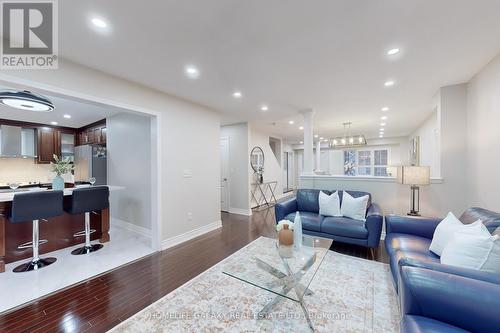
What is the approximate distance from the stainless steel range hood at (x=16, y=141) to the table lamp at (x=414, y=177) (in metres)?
8.60

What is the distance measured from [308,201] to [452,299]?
8.97 feet

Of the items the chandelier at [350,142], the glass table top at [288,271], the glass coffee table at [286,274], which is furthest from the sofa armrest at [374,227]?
the chandelier at [350,142]

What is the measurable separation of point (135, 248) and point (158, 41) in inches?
122

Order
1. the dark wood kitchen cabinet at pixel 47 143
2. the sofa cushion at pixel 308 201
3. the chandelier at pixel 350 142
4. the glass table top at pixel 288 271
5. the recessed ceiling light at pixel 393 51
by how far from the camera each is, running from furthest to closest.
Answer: the chandelier at pixel 350 142
the dark wood kitchen cabinet at pixel 47 143
the sofa cushion at pixel 308 201
the recessed ceiling light at pixel 393 51
the glass table top at pixel 288 271

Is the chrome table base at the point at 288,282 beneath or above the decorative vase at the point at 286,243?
beneath

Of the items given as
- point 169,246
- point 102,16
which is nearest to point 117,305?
point 169,246

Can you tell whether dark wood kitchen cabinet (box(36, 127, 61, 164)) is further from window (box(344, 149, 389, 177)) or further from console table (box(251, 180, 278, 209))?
window (box(344, 149, 389, 177))

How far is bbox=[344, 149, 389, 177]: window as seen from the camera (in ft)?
31.6

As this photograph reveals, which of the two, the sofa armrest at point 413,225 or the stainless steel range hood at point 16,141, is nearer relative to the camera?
the sofa armrest at point 413,225

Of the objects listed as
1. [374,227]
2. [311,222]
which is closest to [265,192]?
[311,222]

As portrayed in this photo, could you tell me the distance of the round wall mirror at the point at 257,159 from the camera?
21.5 ft

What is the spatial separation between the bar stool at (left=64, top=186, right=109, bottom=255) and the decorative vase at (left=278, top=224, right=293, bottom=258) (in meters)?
2.93

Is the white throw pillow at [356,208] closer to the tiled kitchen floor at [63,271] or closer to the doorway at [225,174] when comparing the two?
the tiled kitchen floor at [63,271]

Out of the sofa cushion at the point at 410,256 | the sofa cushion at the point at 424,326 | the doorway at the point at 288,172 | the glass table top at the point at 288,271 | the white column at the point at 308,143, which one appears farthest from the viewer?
the doorway at the point at 288,172
